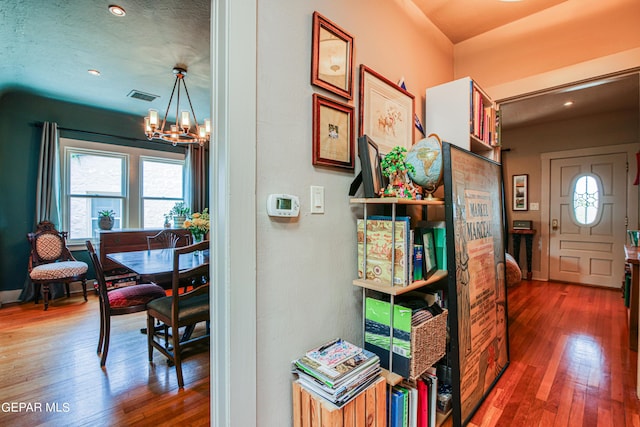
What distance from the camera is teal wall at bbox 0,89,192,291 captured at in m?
3.74

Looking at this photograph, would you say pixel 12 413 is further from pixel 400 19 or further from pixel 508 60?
pixel 508 60

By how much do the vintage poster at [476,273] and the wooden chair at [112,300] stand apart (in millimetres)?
2319

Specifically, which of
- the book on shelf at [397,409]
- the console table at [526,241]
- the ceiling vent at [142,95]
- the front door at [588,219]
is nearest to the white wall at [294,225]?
the book on shelf at [397,409]

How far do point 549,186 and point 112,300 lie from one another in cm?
635

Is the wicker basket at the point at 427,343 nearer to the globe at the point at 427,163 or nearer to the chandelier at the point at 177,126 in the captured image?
the globe at the point at 427,163

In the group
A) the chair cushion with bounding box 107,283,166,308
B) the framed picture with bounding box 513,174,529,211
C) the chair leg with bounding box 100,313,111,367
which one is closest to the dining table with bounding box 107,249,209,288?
the chair cushion with bounding box 107,283,166,308

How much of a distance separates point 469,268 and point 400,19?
1643 mm

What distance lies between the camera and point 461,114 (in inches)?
76.7

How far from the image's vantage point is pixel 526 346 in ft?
8.17

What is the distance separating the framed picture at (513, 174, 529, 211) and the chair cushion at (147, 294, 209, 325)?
5.54 m

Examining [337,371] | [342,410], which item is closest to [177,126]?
[337,371]

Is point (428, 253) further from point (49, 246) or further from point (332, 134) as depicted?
point (49, 246)

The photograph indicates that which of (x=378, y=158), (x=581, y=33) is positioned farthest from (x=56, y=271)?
(x=581, y=33)

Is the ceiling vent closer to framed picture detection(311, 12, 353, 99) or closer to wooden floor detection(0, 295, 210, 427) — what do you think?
wooden floor detection(0, 295, 210, 427)
